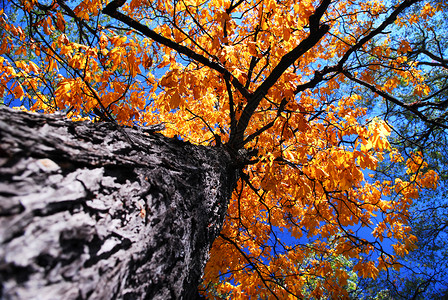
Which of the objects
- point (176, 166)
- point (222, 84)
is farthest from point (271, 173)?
point (222, 84)

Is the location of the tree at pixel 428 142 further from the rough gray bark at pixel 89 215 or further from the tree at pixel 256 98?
the rough gray bark at pixel 89 215

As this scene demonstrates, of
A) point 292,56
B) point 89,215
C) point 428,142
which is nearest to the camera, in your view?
point 89,215

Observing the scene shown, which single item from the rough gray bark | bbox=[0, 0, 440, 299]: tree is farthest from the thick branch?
the rough gray bark

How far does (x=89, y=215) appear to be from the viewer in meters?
0.58

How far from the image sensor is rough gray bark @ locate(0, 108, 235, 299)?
1.38ft

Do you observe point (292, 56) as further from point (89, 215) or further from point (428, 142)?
point (428, 142)

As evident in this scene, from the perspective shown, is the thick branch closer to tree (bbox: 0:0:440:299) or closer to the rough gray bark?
tree (bbox: 0:0:440:299)

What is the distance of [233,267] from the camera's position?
3.47m

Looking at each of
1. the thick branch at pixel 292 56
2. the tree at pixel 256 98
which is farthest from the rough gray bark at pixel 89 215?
the thick branch at pixel 292 56

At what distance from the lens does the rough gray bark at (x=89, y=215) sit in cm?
42

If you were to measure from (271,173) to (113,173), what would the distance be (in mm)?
1713

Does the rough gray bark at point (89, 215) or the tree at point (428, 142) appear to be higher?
the tree at point (428, 142)

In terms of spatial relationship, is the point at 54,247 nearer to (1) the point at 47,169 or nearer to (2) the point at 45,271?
(2) the point at 45,271

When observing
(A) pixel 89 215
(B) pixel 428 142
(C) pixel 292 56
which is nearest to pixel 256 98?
(C) pixel 292 56
